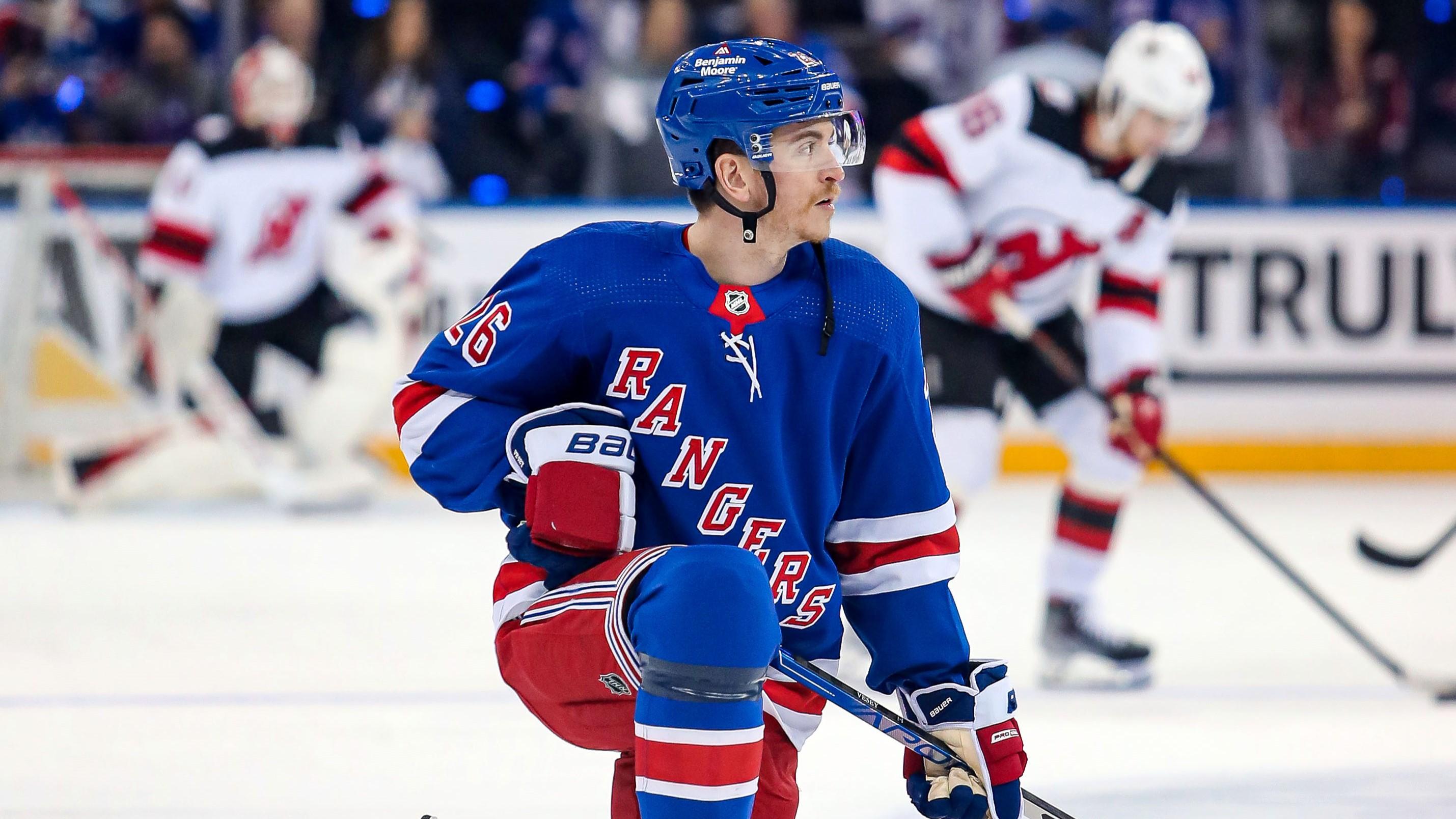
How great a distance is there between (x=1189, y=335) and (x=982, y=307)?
279 cm

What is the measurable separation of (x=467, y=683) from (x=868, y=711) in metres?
1.65

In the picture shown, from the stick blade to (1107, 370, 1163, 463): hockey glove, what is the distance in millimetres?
408

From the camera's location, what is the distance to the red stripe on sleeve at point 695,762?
4.70 feet

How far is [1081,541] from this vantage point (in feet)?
11.2

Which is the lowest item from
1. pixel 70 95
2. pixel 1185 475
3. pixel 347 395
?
pixel 347 395

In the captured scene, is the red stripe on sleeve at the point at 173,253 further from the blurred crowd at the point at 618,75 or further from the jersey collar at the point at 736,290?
the jersey collar at the point at 736,290

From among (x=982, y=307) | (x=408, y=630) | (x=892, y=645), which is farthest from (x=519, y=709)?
(x=892, y=645)

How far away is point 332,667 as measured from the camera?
3.28m

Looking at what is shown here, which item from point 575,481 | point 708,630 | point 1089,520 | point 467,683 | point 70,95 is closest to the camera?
point 708,630

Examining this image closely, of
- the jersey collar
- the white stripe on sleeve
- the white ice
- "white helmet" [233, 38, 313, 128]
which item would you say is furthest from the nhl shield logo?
"white helmet" [233, 38, 313, 128]

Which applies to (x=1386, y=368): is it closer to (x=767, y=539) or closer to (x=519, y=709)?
(x=519, y=709)

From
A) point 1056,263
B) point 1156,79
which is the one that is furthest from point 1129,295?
point 1156,79

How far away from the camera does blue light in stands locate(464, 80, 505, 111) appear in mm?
6469

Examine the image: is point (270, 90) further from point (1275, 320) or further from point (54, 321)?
point (1275, 320)
